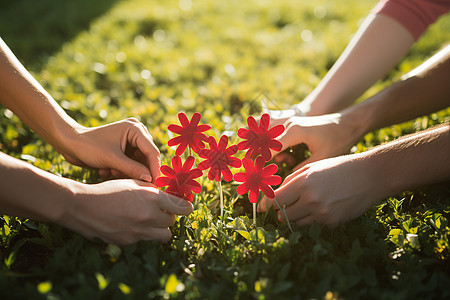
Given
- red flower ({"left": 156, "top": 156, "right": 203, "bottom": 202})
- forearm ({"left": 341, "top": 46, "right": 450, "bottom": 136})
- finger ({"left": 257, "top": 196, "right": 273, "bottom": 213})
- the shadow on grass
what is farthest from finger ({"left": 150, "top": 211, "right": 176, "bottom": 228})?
the shadow on grass

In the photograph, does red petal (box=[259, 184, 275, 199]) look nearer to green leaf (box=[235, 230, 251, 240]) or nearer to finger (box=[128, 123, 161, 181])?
green leaf (box=[235, 230, 251, 240])

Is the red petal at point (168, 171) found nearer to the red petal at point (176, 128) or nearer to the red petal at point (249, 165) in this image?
the red petal at point (176, 128)

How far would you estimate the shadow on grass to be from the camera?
14.0ft

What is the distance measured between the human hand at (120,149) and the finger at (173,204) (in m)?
0.22

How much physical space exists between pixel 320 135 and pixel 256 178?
22.3 inches

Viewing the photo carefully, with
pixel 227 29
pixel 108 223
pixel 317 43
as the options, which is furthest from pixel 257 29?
pixel 108 223

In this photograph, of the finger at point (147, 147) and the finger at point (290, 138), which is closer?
the finger at point (147, 147)

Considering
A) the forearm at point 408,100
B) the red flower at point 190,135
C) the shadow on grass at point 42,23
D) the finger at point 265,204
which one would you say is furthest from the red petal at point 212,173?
the shadow on grass at point 42,23

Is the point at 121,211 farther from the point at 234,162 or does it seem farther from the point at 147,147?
the point at 234,162

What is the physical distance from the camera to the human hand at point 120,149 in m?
1.83

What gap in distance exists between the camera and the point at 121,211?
61.6 inches

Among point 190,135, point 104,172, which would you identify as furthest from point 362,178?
point 104,172

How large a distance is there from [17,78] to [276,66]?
2785 mm

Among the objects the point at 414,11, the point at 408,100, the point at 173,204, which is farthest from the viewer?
the point at 414,11
